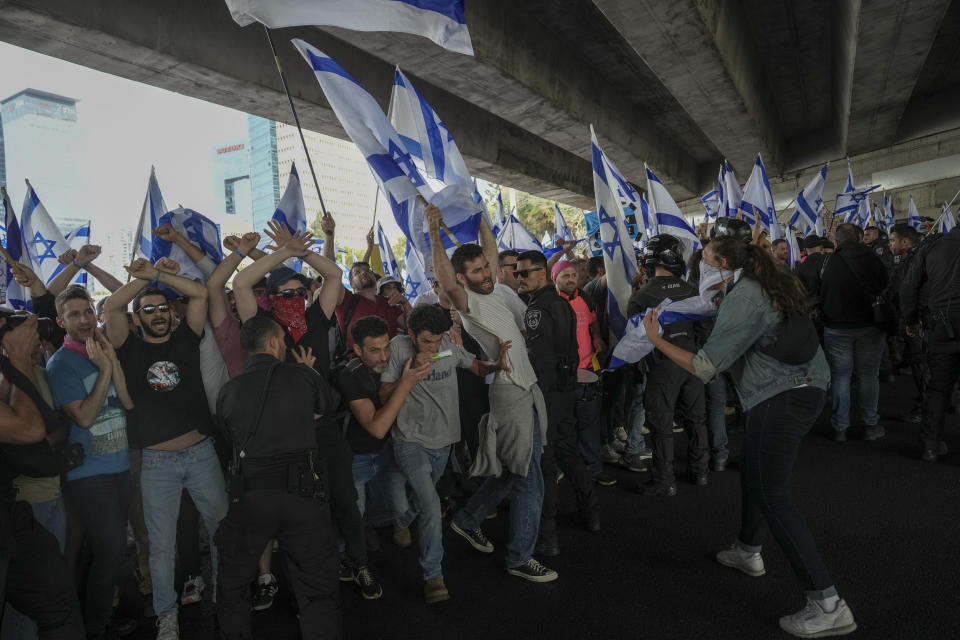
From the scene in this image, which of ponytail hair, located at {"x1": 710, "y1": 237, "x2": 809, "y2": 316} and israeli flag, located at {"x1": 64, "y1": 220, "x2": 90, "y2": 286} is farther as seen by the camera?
israeli flag, located at {"x1": 64, "y1": 220, "x2": 90, "y2": 286}

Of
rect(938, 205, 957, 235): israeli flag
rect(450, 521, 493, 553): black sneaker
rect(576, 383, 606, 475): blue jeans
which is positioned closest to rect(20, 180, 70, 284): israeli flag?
rect(450, 521, 493, 553): black sneaker

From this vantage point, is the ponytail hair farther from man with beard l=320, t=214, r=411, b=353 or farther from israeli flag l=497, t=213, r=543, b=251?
israeli flag l=497, t=213, r=543, b=251

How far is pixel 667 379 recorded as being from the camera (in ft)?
17.4

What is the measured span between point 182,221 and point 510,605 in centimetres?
362

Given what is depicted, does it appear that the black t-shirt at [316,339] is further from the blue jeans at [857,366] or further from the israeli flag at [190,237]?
the blue jeans at [857,366]

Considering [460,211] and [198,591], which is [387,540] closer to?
[198,591]

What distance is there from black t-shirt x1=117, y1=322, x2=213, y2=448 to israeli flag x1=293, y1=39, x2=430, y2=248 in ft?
5.55

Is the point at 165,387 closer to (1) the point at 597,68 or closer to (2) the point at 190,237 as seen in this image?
(2) the point at 190,237

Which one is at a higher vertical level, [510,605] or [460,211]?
[460,211]

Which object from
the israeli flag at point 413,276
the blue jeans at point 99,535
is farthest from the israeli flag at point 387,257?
the blue jeans at point 99,535

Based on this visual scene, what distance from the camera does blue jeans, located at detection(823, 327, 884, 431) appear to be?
6523 mm

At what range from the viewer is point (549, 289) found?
4.64 metres

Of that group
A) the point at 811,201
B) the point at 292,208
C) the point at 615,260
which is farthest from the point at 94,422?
the point at 811,201

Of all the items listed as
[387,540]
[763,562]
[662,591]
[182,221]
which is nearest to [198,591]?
[387,540]
